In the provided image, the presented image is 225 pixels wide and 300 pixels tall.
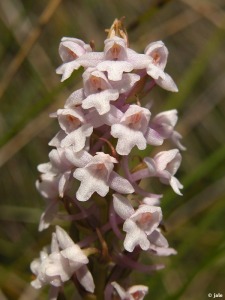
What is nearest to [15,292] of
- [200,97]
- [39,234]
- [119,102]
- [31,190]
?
[39,234]

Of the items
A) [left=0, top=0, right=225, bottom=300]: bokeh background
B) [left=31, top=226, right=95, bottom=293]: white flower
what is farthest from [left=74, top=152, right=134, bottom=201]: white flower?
[left=0, top=0, right=225, bottom=300]: bokeh background

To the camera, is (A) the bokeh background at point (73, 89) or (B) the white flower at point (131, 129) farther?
(A) the bokeh background at point (73, 89)

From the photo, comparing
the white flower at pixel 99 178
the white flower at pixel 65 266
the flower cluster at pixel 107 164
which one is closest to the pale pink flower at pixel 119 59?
the flower cluster at pixel 107 164

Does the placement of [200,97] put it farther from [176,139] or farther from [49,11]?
[176,139]

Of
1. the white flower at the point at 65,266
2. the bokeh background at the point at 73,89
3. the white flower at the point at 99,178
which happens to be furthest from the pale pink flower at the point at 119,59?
the bokeh background at the point at 73,89

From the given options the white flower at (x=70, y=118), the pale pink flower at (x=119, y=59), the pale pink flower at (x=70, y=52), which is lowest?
the white flower at (x=70, y=118)

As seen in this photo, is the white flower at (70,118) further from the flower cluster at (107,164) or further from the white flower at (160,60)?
the white flower at (160,60)

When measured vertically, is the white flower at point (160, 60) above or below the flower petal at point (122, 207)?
above
